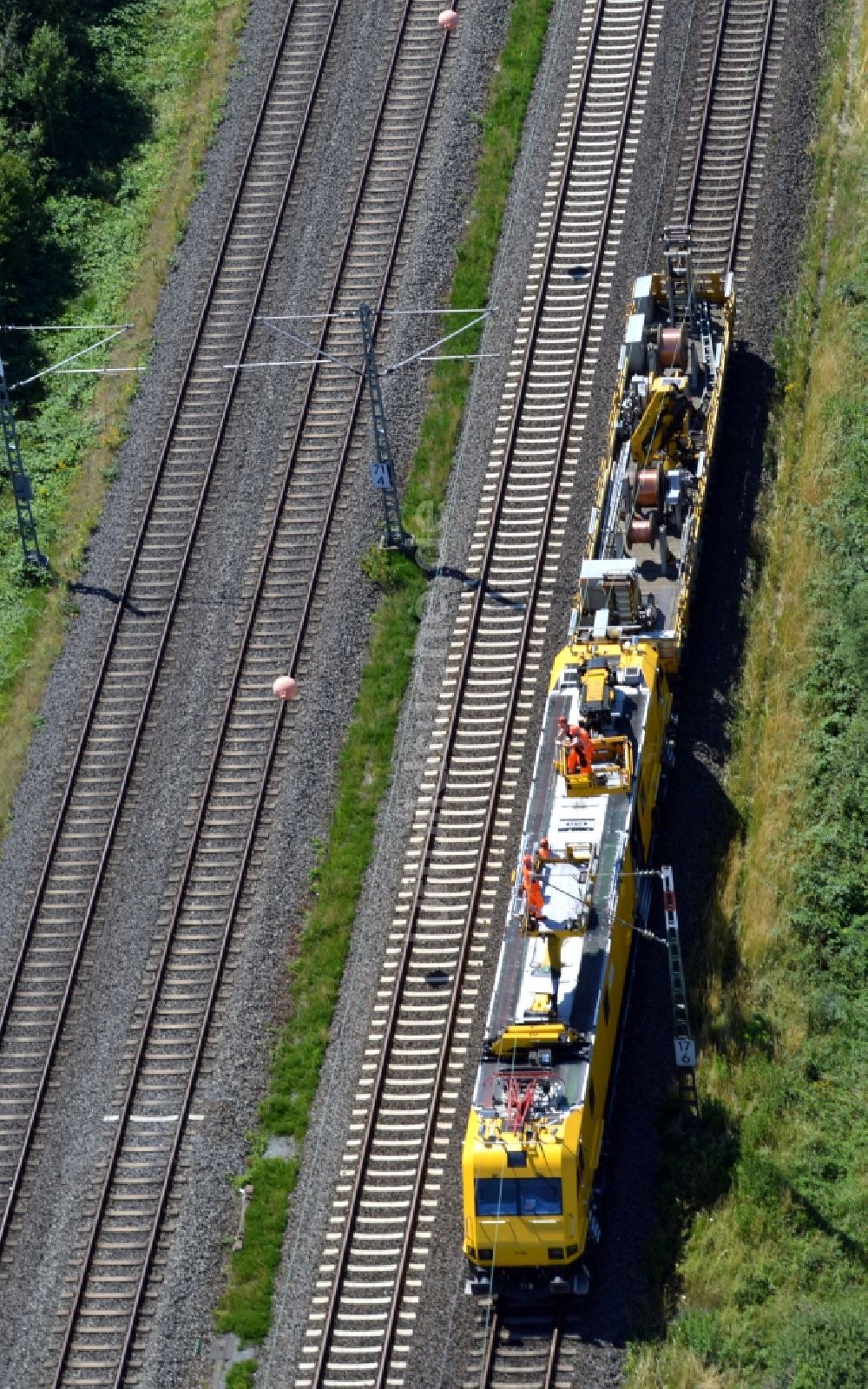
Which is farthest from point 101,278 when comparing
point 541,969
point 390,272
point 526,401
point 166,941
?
point 541,969

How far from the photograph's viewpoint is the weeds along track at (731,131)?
64.5 m

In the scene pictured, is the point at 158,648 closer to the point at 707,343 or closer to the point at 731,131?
the point at 707,343

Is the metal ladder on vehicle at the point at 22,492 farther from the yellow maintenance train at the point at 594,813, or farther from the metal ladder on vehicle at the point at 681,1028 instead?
the metal ladder on vehicle at the point at 681,1028

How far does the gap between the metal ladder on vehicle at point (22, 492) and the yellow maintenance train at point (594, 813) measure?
42.9ft

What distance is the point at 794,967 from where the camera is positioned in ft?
165

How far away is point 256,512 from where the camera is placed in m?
61.8

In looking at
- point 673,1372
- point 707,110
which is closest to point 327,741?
point 673,1372

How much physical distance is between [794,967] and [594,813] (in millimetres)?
4724

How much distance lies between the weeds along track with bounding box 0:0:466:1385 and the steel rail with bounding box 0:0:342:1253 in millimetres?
48

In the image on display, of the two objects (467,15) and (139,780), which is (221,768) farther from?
(467,15)

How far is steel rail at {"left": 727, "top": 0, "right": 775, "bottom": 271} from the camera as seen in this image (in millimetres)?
64250

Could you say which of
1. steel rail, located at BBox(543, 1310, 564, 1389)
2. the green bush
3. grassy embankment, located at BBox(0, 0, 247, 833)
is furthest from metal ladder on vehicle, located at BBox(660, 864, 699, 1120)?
grassy embankment, located at BBox(0, 0, 247, 833)

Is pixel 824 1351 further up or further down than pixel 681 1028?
further down

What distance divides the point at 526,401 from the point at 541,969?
61.9 feet
